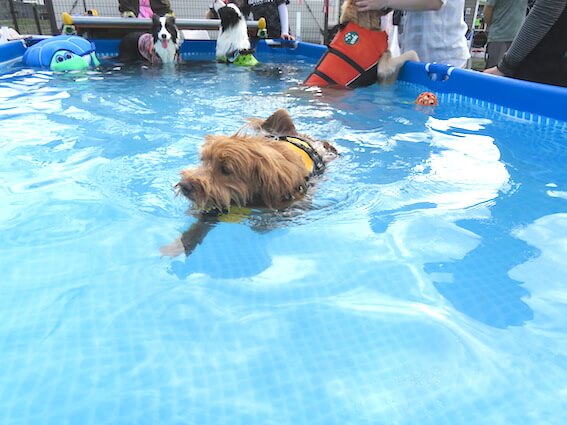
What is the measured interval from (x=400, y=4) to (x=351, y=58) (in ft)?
3.20

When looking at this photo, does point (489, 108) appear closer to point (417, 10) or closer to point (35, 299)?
point (417, 10)

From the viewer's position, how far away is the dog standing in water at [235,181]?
2.66 metres

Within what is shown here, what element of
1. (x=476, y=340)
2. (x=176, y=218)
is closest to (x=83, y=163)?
(x=176, y=218)

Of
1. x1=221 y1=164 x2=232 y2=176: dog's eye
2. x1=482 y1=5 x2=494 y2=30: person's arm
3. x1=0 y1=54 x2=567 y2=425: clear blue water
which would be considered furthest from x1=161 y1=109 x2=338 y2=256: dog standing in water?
x1=482 y1=5 x2=494 y2=30: person's arm

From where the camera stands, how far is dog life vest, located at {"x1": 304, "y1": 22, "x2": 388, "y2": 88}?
672 cm

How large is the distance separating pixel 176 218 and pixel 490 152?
9.65ft

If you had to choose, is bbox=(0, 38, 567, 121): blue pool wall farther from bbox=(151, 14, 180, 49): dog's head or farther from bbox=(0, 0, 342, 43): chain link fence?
bbox=(0, 0, 342, 43): chain link fence

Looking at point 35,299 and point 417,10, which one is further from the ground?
point 417,10

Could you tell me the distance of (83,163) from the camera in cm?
386

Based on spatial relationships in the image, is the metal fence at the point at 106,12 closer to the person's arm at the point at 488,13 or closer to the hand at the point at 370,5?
the person's arm at the point at 488,13

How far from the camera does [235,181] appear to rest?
2.81 meters

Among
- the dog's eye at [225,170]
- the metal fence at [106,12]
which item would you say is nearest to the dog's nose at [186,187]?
the dog's eye at [225,170]

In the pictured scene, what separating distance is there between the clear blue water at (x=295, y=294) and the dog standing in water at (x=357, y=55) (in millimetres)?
2872

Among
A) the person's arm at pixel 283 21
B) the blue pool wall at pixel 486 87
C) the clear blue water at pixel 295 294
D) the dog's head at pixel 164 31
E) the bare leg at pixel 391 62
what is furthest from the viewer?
the person's arm at pixel 283 21
